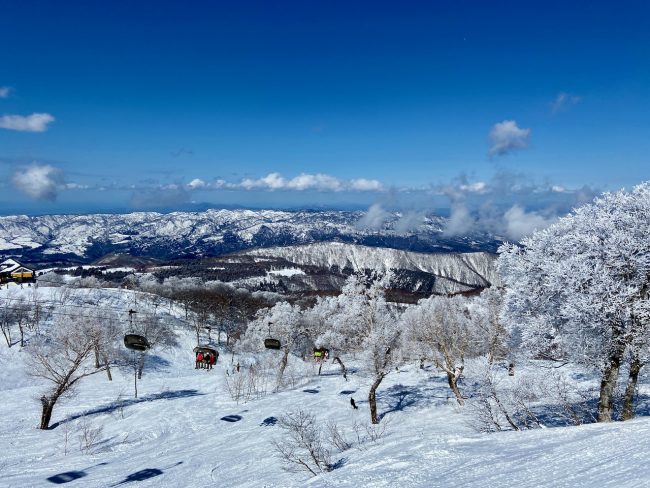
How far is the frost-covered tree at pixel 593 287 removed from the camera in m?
18.1

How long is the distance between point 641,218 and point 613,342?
563 centimetres

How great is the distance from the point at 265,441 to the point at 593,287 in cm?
2842

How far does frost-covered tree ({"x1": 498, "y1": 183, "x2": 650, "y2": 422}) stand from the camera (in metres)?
18.1

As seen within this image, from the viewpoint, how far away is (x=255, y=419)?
45500 millimetres

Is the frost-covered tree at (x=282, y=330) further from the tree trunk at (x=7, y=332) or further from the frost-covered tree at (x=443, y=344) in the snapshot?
the tree trunk at (x=7, y=332)

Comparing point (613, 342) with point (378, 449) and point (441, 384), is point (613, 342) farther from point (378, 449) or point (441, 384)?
point (441, 384)

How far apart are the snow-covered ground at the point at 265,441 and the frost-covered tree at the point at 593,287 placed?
3332mm

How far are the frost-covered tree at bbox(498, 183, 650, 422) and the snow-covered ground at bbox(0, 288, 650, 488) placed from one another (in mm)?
3332

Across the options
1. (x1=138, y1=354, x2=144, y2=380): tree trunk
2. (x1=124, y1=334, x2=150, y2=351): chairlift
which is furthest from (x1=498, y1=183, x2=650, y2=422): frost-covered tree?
(x1=138, y1=354, x2=144, y2=380): tree trunk

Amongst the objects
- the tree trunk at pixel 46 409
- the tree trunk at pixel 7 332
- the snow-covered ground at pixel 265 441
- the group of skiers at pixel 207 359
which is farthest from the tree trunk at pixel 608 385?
the tree trunk at pixel 7 332

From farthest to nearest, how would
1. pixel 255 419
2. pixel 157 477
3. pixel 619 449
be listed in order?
pixel 255 419, pixel 157 477, pixel 619 449

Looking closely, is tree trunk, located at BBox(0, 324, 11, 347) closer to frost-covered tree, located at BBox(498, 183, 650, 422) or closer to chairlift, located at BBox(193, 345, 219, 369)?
chairlift, located at BBox(193, 345, 219, 369)

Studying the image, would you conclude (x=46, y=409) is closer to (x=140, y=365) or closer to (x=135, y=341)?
(x=135, y=341)

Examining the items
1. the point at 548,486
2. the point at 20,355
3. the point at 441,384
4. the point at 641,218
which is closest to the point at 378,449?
the point at 548,486
